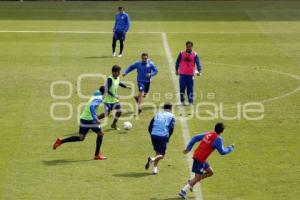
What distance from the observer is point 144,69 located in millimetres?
23969

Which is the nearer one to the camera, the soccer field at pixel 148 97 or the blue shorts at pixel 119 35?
the soccer field at pixel 148 97

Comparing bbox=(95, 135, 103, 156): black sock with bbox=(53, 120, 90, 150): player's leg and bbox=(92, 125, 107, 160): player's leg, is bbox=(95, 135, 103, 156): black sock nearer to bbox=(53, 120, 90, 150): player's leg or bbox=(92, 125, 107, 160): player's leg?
bbox=(92, 125, 107, 160): player's leg

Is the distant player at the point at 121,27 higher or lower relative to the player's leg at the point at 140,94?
higher

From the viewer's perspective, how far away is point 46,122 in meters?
23.4

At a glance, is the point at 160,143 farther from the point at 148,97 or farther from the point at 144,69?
the point at 148,97

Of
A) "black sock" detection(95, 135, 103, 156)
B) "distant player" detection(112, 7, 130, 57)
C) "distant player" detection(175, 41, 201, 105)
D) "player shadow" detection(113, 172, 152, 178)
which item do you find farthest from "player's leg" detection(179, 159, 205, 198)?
"distant player" detection(112, 7, 130, 57)

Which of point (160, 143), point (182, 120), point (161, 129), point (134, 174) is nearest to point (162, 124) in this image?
point (161, 129)

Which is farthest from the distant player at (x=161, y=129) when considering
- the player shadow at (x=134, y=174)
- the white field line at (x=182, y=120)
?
the white field line at (x=182, y=120)

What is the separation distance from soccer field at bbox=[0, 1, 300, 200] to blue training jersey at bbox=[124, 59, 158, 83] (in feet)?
3.76

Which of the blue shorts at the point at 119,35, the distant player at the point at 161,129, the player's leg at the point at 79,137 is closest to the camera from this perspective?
the distant player at the point at 161,129

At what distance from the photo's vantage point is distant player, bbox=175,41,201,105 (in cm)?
2475

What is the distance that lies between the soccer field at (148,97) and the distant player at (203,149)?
1.42 feet

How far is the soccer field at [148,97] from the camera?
1822cm

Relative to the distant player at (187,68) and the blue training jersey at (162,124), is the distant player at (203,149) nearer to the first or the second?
the blue training jersey at (162,124)
